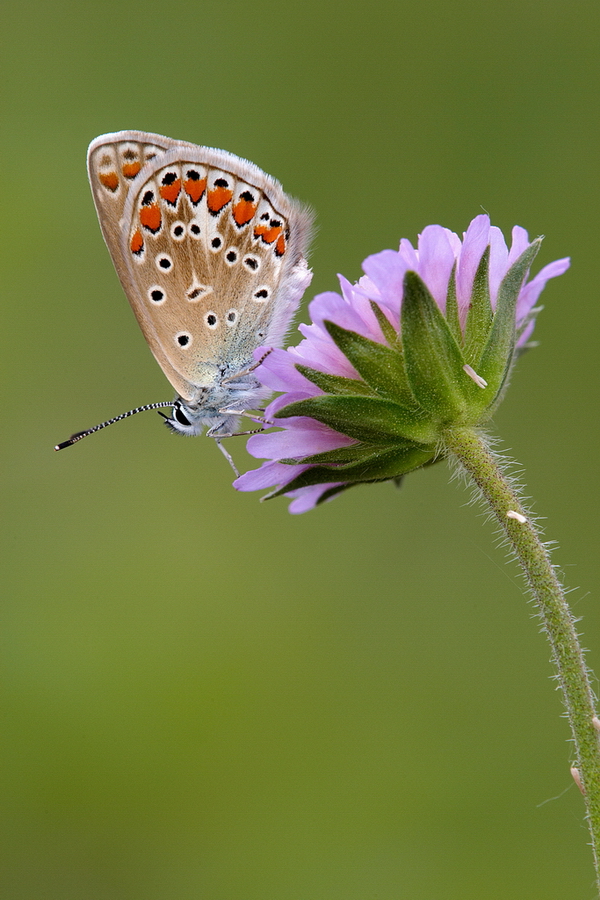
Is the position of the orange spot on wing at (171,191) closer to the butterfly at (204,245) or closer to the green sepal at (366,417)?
the butterfly at (204,245)

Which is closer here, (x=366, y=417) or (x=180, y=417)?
(x=366, y=417)

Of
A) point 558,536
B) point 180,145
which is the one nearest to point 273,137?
point 558,536

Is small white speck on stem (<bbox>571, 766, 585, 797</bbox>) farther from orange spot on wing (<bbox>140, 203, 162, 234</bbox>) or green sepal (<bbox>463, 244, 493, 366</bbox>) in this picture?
orange spot on wing (<bbox>140, 203, 162, 234</bbox>)

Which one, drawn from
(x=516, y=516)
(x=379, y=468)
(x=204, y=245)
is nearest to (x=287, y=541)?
(x=204, y=245)

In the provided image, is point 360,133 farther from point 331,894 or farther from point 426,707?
point 331,894

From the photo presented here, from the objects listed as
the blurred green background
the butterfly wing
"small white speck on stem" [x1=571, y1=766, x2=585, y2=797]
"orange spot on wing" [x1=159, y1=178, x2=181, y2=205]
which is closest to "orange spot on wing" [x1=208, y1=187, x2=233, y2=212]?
the butterfly wing

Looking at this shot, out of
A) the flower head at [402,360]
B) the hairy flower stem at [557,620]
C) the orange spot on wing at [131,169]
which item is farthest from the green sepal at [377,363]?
the orange spot on wing at [131,169]

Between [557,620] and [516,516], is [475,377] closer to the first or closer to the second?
[516,516]
